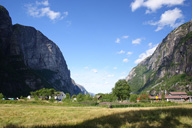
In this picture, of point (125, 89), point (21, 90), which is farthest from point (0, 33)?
point (125, 89)

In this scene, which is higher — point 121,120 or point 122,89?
point 122,89

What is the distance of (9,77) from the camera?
169 metres

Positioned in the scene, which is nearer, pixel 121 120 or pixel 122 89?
pixel 121 120

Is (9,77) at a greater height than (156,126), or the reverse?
(9,77)

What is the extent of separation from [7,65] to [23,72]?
2133 centimetres

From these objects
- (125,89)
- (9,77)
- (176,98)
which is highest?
(9,77)

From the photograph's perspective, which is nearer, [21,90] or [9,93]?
[9,93]

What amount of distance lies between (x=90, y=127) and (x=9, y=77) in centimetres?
18691

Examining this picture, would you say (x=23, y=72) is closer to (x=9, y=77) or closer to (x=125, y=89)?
(x=9, y=77)

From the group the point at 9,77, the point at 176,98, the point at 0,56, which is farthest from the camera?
the point at 0,56

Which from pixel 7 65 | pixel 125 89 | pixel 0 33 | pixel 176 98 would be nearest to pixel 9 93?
pixel 7 65

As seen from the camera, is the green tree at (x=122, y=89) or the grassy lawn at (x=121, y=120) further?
the green tree at (x=122, y=89)

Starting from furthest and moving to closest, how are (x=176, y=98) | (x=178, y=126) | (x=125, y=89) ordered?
(x=176, y=98), (x=125, y=89), (x=178, y=126)

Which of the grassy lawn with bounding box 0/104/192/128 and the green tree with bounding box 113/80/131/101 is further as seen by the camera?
the green tree with bounding box 113/80/131/101
